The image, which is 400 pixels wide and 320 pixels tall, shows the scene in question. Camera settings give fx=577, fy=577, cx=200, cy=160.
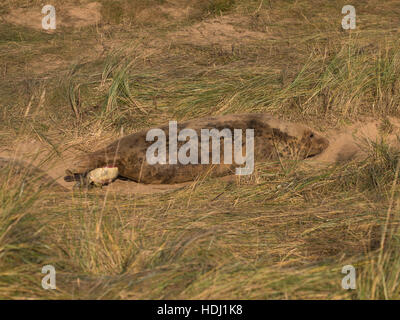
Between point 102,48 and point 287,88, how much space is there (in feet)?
9.00

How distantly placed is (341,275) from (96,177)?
8.31 ft

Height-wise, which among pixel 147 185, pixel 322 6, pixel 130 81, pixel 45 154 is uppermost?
pixel 322 6

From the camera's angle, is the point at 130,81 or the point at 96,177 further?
the point at 130,81

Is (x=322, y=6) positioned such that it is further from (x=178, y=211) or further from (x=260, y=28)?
(x=178, y=211)

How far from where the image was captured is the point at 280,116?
629 centimetres

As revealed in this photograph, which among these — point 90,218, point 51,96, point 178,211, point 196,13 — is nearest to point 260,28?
point 196,13

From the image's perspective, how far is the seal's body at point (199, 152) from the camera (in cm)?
526

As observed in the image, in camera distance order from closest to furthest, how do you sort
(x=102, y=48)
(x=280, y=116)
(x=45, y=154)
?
(x=45, y=154)
(x=280, y=116)
(x=102, y=48)

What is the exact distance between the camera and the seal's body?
5262mm

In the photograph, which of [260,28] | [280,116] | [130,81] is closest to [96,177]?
[130,81]

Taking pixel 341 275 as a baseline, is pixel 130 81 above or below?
above

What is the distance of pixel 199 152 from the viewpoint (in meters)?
5.31

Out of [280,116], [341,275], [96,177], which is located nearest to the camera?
[341,275]

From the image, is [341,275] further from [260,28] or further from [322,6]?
[322,6]
